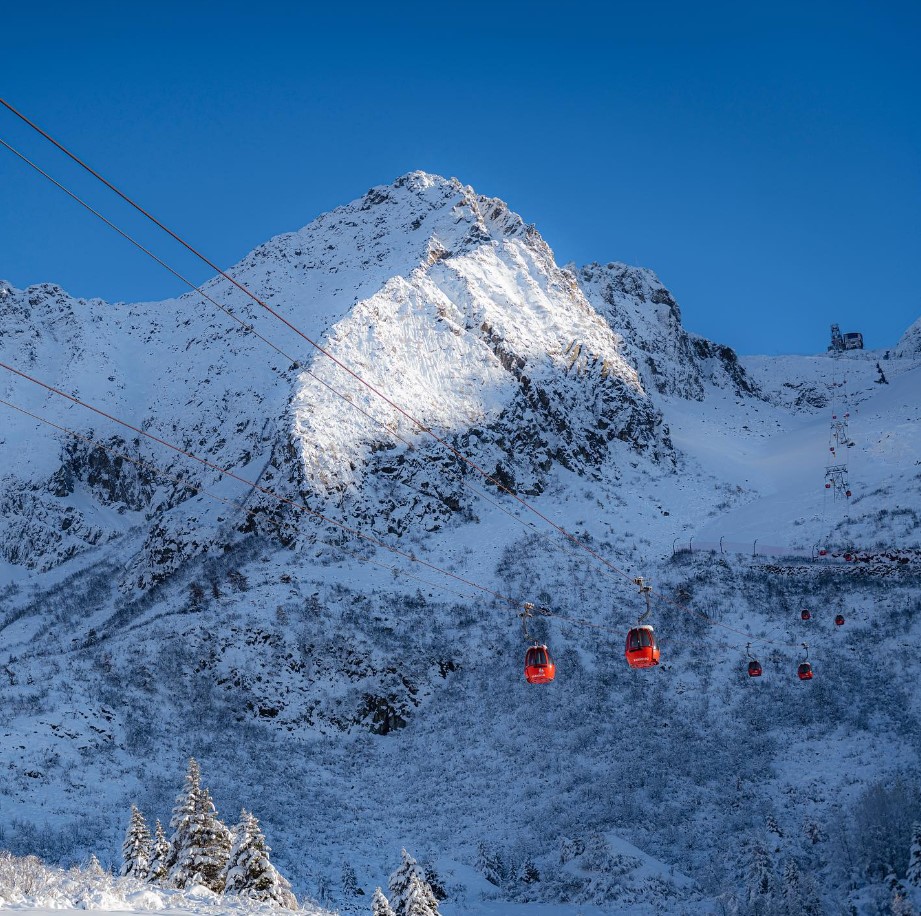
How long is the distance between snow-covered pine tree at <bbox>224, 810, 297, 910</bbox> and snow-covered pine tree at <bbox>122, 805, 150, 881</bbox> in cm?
343

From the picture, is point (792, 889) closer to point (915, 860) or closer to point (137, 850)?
point (915, 860)

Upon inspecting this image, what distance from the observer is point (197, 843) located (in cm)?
2314

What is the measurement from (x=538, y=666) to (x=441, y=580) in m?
40.7

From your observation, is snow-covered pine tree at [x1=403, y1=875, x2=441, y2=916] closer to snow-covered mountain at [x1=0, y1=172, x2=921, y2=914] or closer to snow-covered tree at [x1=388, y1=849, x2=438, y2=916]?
snow-covered tree at [x1=388, y1=849, x2=438, y2=916]

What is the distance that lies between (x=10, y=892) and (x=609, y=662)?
4340 cm

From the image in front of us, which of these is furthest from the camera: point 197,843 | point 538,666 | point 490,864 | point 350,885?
point 490,864

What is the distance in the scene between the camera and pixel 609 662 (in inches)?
2077

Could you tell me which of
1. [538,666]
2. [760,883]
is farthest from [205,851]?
[760,883]

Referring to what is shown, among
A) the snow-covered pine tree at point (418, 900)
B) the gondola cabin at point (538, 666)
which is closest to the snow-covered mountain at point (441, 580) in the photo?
the snow-covered pine tree at point (418, 900)

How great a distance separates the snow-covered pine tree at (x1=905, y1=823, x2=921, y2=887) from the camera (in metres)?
27.2

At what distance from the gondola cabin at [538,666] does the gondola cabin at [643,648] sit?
7.66 feet

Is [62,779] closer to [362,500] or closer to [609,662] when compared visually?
[609,662]

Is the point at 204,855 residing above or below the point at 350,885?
above

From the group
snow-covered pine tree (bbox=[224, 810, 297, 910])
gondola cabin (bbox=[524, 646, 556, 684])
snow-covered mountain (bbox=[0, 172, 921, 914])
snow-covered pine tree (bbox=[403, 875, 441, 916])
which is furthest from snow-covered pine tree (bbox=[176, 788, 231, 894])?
gondola cabin (bbox=[524, 646, 556, 684])
